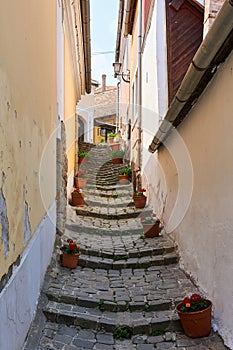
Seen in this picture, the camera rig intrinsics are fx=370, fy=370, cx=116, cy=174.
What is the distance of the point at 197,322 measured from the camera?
3.44 m

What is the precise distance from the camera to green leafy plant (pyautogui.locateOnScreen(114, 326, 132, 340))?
3.69 meters

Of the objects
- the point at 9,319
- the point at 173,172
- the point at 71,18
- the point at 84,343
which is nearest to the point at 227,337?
the point at 84,343

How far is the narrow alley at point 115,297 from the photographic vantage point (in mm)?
3512

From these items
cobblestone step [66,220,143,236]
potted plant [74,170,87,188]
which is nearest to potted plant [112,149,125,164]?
potted plant [74,170,87,188]

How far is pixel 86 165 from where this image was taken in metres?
14.3

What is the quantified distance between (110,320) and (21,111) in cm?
237

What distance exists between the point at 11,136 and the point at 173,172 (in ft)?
13.5

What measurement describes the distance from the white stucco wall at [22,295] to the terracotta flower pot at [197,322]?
1424 millimetres

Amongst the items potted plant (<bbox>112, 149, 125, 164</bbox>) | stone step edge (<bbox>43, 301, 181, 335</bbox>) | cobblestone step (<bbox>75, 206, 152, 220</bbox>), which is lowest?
stone step edge (<bbox>43, 301, 181, 335</bbox>)

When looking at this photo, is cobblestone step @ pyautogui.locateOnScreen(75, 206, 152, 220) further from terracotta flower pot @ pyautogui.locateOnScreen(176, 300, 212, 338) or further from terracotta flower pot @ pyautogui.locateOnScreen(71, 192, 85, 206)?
terracotta flower pot @ pyautogui.locateOnScreen(176, 300, 212, 338)

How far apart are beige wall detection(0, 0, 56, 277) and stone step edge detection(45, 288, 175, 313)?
930 mm

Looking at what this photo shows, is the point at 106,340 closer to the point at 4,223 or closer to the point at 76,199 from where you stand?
the point at 4,223

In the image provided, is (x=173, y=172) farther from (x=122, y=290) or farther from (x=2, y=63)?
(x=2, y=63)

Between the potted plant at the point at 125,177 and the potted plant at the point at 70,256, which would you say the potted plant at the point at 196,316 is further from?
the potted plant at the point at 125,177
